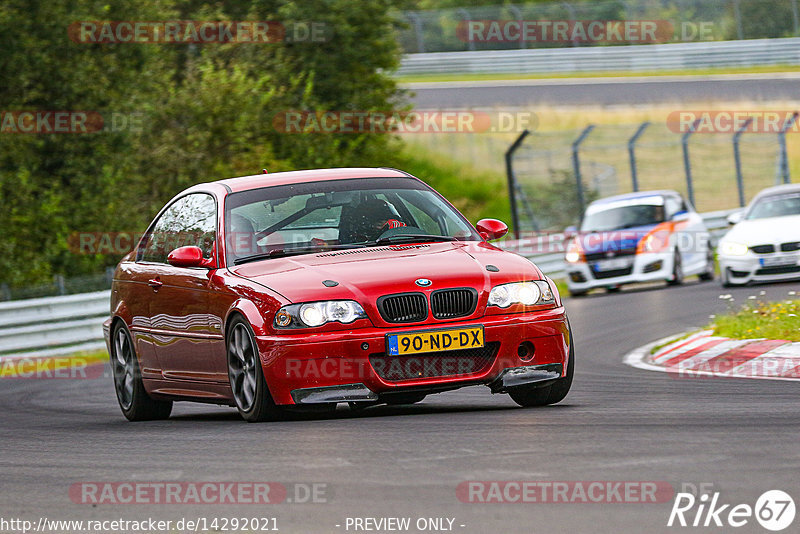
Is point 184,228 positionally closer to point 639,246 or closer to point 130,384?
point 130,384

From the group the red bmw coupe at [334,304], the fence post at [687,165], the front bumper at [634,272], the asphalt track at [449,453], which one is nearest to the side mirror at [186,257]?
the red bmw coupe at [334,304]

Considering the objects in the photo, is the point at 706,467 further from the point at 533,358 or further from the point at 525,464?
the point at 533,358

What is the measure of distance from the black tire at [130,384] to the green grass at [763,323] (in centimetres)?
483

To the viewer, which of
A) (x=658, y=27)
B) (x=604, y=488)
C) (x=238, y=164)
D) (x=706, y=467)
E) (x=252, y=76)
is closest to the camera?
(x=604, y=488)

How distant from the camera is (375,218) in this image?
9.56 m

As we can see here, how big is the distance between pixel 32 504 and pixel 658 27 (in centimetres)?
4155

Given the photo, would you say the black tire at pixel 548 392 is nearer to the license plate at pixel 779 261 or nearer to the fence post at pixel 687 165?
the license plate at pixel 779 261

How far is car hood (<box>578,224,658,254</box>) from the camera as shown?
22.7 metres

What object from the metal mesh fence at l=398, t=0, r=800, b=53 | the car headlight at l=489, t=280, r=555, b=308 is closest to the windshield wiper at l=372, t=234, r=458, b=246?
the car headlight at l=489, t=280, r=555, b=308

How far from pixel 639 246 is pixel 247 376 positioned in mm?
14596

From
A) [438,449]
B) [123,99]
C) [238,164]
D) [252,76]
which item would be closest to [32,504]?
[438,449]

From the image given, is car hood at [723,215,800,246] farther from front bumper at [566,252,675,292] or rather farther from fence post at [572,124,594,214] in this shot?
fence post at [572,124,594,214]

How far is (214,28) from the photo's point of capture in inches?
1341

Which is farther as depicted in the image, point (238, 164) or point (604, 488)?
point (238, 164)
